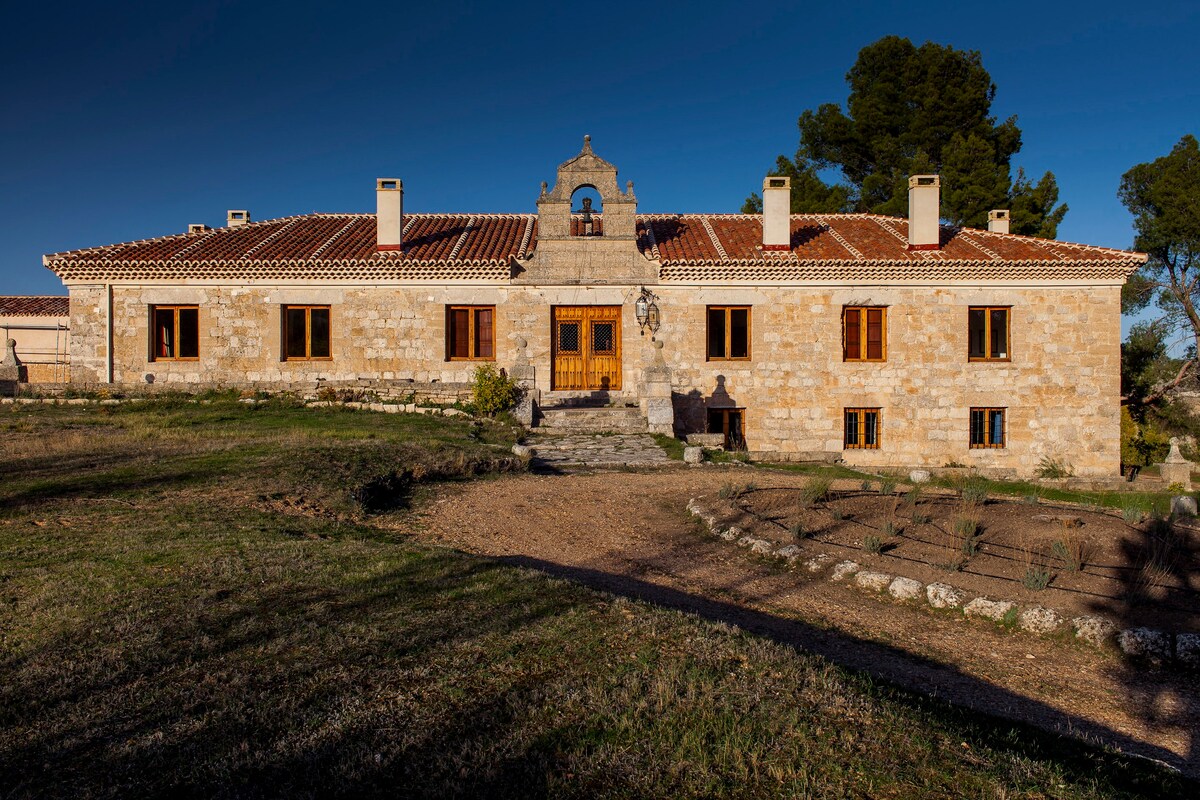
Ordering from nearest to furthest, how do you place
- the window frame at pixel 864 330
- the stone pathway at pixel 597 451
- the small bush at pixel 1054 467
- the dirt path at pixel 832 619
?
1. the dirt path at pixel 832 619
2. the stone pathway at pixel 597 451
3. the small bush at pixel 1054 467
4. the window frame at pixel 864 330

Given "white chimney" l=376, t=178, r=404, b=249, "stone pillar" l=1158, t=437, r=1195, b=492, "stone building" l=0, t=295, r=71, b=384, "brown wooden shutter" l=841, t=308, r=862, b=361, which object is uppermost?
"white chimney" l=376, t=178, r=404, b=249

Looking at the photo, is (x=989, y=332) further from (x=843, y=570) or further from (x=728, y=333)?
(x=843, y=570)

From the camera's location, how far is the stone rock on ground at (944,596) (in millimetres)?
6469

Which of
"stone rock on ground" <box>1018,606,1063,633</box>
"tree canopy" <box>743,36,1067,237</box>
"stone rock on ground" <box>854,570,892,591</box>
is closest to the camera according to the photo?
"stone rock on ground" <box>1018,606,1063,633</box>

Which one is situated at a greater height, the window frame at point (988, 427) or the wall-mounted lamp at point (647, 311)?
the wall-mounted lamp at point (647, 311)

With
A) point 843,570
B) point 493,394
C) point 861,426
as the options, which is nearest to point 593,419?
point 493,394

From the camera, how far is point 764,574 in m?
7.37

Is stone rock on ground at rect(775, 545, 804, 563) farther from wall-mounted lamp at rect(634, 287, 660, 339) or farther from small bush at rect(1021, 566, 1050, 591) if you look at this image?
wall-mounted lamp at rect(634, 287, 660, 339)

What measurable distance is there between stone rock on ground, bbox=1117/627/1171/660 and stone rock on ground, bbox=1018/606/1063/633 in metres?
0.44

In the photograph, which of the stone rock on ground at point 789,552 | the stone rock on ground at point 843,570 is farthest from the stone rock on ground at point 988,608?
the stone rock on ground at point 789,552

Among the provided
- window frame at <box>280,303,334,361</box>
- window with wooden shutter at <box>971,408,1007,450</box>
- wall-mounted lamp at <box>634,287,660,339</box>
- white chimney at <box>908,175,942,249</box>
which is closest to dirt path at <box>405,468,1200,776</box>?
wall-mounted lamp at <box>634,287,660,339</box>

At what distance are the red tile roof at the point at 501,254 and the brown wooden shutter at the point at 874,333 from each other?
126 cm

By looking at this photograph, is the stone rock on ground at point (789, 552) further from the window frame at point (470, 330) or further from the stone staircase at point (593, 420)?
the window frame at point (470, 330)

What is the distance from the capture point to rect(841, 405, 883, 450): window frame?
20.5 m
